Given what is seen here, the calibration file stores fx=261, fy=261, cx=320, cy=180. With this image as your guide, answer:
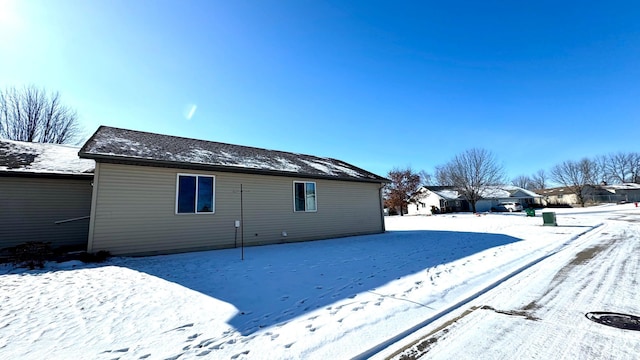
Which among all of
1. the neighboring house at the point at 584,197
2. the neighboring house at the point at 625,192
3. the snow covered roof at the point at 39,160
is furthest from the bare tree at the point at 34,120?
the neighboring house at the point at 625,192

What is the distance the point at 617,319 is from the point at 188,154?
11.0 metres

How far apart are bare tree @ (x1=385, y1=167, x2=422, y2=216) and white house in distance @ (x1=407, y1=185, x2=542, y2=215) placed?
1770mm

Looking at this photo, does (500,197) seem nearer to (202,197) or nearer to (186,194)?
(202,197)

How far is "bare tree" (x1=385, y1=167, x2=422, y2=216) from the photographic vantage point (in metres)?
40.4

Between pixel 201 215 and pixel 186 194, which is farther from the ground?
pixel 186 194

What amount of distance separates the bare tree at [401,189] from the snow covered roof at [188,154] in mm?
27698

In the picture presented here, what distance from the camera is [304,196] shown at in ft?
38.1

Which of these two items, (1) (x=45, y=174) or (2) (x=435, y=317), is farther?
(1) (x=45, y=174)

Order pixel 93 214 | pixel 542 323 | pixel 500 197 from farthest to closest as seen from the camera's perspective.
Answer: pixel 500 197 < pixel 93 214 < pixel 542 323

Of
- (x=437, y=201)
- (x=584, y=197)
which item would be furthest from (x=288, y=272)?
(x=584, y=197)

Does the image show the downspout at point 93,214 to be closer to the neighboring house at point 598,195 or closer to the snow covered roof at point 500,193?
the snow covered roof at point 500,193

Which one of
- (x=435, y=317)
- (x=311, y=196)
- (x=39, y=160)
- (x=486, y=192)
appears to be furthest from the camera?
(x=486, y=192)

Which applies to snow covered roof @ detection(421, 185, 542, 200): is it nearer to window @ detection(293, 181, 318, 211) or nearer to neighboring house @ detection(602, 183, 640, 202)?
neighboring house @ detection(602, 183, 640, 202)

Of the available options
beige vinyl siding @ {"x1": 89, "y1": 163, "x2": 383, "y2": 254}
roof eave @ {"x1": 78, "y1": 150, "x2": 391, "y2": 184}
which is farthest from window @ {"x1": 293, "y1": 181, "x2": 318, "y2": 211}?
roof eave @ {"x1": 78, "y1": 150, "x2": 391, "y2": 184}
